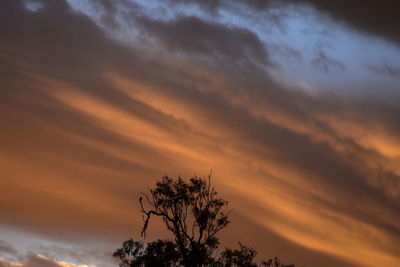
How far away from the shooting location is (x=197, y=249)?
48.2 meters

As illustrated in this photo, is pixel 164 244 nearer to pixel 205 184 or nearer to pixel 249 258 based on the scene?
pixel 205 184

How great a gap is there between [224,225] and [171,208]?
596 centimetres

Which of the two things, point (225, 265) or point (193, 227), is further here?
point (225, 265)

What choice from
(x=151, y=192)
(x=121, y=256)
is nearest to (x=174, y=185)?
(x=151, y=192)

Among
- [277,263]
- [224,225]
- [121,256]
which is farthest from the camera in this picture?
[277,263]

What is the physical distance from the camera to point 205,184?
5184 centimetres

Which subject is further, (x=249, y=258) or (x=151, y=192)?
(x=249, y=258)

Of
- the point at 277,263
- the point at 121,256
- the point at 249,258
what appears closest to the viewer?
the point at 121,256

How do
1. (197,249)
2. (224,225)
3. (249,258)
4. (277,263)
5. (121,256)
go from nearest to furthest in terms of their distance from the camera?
(197,249) < (224,225) < (121,256) < (249,258) < (277,263)

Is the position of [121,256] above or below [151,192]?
below

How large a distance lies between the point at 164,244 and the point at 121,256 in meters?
5.52

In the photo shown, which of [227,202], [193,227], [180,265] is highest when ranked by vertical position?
[227,202]

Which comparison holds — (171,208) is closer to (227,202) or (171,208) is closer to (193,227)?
(193,227)

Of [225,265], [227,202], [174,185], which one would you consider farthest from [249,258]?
[174,185]
